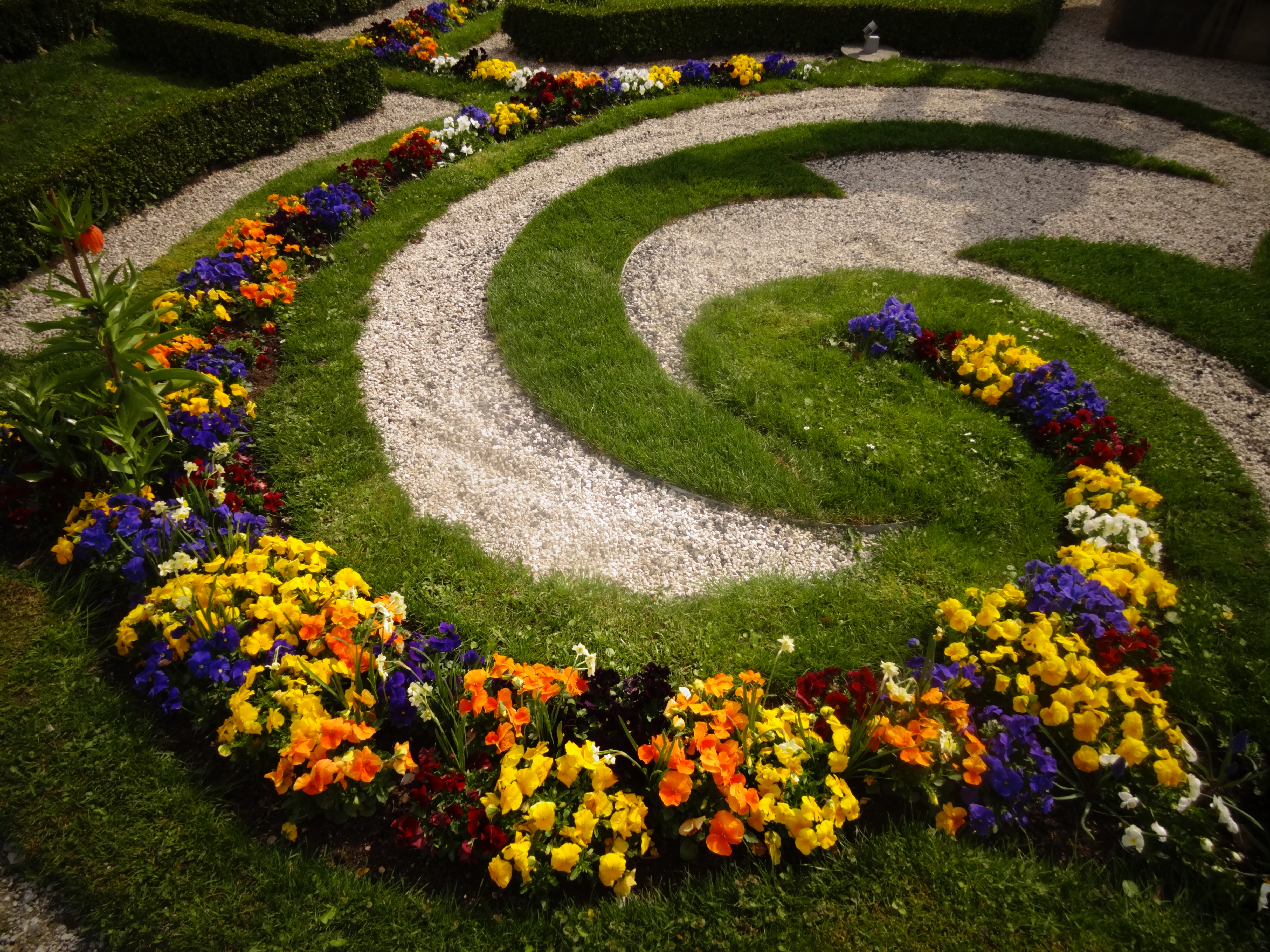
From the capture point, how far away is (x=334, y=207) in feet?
25.8

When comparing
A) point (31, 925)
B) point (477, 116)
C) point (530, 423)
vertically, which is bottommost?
point (31, 925)

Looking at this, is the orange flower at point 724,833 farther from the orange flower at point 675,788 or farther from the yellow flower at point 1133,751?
the yellow flower at point 1133,751

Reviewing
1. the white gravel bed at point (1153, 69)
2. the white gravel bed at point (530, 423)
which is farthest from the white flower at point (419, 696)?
the white gravel bed at point (1153, 69)

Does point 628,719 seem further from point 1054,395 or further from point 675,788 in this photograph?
point 1054,395

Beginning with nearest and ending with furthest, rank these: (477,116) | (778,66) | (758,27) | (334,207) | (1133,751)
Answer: (1133,751) < (334,207) < (477,116) < (778,66) < (758,27)

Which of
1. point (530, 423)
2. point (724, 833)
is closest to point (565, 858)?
point (724, 833)

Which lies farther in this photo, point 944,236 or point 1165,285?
point 944,236

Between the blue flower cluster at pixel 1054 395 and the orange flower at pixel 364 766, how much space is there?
545 cm

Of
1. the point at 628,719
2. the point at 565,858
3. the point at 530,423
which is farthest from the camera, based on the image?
the point at 530,423

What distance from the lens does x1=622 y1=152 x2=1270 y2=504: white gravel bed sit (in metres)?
6.73

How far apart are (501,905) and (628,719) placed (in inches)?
39.5

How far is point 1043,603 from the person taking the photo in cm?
407

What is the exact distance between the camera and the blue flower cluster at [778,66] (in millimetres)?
12102

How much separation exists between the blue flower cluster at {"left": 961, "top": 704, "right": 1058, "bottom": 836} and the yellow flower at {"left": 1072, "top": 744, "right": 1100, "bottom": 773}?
109 mm
